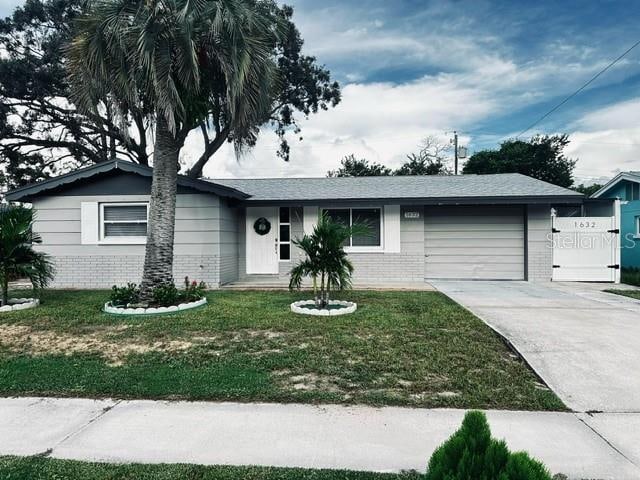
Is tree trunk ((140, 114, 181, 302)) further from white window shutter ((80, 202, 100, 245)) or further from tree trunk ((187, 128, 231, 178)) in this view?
tree trunk ((187, 128, 231, 178))

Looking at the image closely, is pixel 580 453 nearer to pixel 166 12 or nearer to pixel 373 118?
pixel 166 12

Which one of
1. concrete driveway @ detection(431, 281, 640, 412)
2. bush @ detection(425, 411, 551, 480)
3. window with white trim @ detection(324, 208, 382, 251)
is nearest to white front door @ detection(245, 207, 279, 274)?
window with white trim @ detection(324, 208, 382, 251)

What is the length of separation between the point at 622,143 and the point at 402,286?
21489 millimetres

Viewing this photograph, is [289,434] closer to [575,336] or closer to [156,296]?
[575,336]

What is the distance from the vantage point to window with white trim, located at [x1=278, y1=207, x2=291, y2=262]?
12.9 meters

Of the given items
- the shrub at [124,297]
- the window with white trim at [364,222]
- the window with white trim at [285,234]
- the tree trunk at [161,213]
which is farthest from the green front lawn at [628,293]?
the shrub at [124,297]

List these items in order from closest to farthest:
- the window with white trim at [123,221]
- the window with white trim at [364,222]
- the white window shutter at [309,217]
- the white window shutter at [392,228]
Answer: the window with white trim at [123,221]
the white window shutter at [392,228]
the window with white trim at [364,222]
the white window shutter at [309,217]

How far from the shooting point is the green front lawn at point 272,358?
396 centimetres

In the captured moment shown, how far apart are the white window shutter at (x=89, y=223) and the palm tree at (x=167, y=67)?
3743 millimetres

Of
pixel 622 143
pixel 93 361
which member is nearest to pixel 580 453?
pixel 93 361

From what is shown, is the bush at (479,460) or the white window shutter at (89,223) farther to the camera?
the white window shutter at (89,223)

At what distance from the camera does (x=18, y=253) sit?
27.0 feet

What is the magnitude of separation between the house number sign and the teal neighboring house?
12042 mm

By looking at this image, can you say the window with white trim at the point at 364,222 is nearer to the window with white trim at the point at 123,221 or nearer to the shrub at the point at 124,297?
the window with white trim at the point at 123,221
